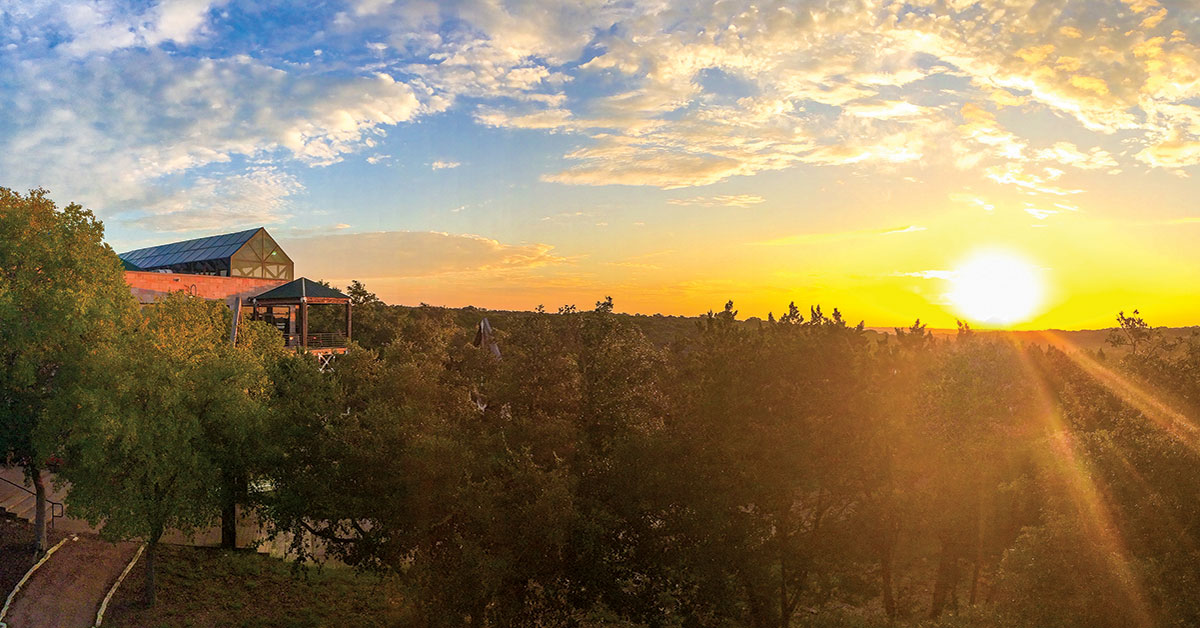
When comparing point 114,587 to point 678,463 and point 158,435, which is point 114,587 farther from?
point 678,463

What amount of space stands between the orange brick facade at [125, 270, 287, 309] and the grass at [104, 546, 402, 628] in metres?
21.4

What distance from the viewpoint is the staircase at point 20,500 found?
2960 centimetres

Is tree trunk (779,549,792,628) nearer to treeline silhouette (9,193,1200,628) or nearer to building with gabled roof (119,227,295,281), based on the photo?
treeline silhouette (9,193,1200,628)

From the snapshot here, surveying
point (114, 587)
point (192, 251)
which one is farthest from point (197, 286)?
point (114, 587)

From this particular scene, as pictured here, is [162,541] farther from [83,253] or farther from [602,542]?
[602,542]

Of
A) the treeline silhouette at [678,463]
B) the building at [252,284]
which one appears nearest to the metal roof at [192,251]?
the building at [252,284]

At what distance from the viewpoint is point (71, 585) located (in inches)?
955

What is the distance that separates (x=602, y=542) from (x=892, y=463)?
845 cm

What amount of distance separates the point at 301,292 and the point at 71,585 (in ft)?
86.1

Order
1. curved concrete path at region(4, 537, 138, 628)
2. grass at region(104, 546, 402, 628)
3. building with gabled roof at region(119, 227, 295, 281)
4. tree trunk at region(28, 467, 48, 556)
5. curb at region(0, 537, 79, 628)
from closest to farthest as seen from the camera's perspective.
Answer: curb at region(0, 537, 79, 628) → curved concrete path at region(4, 537, 138, 628) → grass at region(104, 546, 402, 628) → tree trunk at region(28, 467, 48, 556) → building with gabled roof at region(119, 227, 295, 281)

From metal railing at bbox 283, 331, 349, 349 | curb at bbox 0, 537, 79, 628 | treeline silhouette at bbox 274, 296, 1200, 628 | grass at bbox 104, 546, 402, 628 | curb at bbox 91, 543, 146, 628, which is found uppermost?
metal railing at bbox 283, 331, 349, 349

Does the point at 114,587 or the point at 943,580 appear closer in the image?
the point at 943,580

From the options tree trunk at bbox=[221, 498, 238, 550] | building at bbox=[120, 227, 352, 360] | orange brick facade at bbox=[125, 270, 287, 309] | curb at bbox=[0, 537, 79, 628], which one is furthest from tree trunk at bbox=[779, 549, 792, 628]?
orange brick facade at bbox=[125, 270, 287, 309]

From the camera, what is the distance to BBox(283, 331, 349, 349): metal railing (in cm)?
4750
